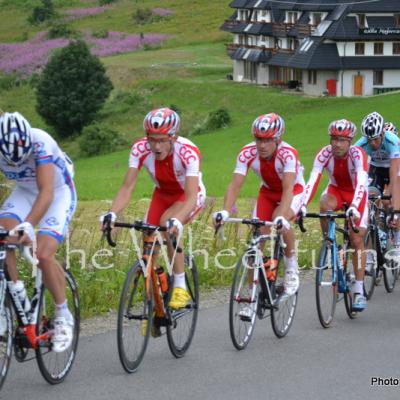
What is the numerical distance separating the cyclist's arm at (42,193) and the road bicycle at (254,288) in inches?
84.8

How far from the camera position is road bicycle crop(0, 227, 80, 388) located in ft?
27.0

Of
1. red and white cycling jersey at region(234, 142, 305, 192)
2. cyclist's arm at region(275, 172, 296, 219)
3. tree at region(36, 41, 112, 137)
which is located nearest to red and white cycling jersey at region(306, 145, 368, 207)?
red and white cycling jersey at region(234, 142, 305, 192)

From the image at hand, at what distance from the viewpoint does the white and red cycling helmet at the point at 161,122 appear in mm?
9758

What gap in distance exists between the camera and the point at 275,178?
448 inches

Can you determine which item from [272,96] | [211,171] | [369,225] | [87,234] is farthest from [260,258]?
[272,96]

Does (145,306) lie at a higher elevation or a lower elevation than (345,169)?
lower

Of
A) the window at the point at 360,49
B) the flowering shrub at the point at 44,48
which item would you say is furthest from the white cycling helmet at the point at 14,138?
the flowering shrub at the point at 44,48

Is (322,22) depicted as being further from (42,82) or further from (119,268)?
(119,268)

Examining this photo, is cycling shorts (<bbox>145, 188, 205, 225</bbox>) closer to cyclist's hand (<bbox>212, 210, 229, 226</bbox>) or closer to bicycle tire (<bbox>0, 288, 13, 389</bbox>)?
cyclist's hand (<bbox>212, 210, 229, 226</bbox>)

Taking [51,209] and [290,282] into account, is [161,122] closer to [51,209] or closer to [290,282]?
[51,209]

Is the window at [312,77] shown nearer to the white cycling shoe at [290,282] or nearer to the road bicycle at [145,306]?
the white cycling shoe at [290,282]

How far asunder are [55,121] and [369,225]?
305 ft

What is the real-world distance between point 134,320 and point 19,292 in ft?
4.80

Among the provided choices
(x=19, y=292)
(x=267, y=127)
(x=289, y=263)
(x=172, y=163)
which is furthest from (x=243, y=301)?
(x=19, y=292)
